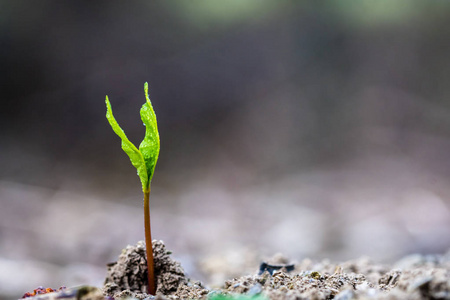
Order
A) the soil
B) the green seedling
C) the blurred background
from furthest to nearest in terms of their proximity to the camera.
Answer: the blurred background < the green seedling < the soil

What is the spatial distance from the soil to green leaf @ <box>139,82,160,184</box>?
378mm

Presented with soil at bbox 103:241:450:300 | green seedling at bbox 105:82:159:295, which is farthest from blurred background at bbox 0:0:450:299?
green seedling at bbox 105:82:159:295

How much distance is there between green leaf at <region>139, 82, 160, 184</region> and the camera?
1.28m

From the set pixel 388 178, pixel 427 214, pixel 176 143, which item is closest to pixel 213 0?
pixel 176 143

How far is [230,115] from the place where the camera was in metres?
6.63

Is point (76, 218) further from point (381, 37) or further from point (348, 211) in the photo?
point (381, 37)

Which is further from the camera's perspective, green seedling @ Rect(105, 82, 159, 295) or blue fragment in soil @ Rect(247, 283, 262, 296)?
green seedling @ Rect(105, 82, 159, 295)

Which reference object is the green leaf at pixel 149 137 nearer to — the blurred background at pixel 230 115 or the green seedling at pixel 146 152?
the green seedling at pixel 146 152

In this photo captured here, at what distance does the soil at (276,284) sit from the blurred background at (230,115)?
2.81 meters

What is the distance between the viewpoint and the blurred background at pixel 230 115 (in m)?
4.93

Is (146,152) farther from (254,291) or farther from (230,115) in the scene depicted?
(230,115)

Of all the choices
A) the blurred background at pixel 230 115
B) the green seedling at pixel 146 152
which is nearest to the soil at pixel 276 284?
the green seedling at pixel 146 152

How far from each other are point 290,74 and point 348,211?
2.78 m

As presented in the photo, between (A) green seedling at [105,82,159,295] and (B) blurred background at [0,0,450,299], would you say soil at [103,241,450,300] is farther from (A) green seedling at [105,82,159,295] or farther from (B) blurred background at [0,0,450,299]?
(B) blurred background at [0,0,450,299]
